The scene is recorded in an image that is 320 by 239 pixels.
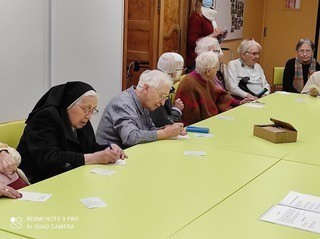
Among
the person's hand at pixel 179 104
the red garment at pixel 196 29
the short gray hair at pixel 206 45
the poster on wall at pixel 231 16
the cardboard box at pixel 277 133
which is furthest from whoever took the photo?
the poster on wall at pixel 231 16

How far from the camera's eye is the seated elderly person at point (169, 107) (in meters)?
3.92

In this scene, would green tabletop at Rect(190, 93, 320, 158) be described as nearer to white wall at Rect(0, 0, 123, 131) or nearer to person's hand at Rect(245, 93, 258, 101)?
person's hand at Rect(245, 93, 258, 101)

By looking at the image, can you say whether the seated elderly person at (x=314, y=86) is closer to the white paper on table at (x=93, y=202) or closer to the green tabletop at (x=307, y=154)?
the green tabletop at (x=307, y=154)

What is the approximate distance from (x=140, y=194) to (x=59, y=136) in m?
0.70

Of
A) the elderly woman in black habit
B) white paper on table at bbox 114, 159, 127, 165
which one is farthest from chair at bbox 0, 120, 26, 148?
white paper on table at bbox 114, 159, 127, 165

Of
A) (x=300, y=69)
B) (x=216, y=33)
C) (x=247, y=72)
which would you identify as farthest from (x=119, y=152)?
(x=216, y=33)

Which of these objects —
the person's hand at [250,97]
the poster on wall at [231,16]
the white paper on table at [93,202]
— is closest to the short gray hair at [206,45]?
the person's hand at [250,97]

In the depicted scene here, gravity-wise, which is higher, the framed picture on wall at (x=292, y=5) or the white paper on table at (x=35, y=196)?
the framed picture on wall at (x=292, y=5)

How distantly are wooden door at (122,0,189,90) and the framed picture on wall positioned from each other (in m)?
3.13

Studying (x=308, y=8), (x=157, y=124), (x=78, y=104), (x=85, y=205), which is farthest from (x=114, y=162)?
(x=308, y=8)

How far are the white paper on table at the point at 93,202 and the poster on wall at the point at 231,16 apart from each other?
18.7 ft

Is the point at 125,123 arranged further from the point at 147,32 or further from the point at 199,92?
the point at 147,32

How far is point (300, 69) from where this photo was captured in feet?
20.5

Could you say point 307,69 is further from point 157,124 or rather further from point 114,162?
point 114,162
